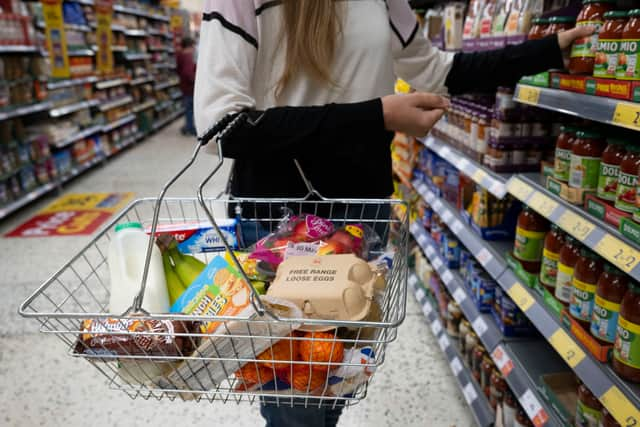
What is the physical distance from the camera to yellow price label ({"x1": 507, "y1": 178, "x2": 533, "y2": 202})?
1.54 meters

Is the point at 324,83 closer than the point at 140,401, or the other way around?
the point at 324,83

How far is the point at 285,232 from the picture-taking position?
0.97 m

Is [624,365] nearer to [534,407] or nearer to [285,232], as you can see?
[534,407]

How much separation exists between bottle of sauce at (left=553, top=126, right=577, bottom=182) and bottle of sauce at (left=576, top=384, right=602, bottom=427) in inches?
21.3

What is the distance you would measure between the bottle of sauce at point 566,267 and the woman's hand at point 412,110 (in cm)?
67

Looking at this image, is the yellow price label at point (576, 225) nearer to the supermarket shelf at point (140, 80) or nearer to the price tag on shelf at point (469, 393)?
the price tag on shelf at point (469, 393)

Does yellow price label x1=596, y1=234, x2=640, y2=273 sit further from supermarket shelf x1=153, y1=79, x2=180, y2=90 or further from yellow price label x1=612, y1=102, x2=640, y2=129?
supermarket shelf x1=153, y1=79, x2=180, y2=90

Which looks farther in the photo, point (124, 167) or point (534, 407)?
point (124, 167)

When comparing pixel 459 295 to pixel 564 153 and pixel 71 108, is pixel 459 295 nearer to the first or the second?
pixel 564 153

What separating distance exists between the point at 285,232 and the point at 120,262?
0.93 ft

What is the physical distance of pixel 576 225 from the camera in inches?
48.9

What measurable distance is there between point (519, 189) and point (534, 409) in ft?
2.08

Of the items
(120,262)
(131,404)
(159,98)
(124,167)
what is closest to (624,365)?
(120,262)

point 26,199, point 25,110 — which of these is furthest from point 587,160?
point 25,110
